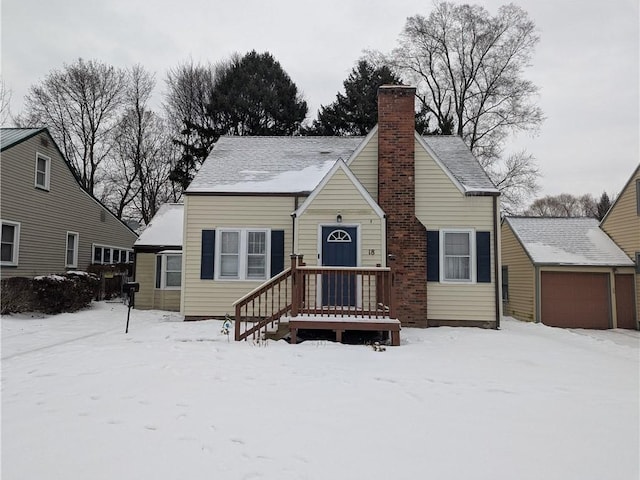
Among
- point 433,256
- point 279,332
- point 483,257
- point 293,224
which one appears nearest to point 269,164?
point 293,224

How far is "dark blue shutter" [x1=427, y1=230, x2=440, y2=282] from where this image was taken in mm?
10938

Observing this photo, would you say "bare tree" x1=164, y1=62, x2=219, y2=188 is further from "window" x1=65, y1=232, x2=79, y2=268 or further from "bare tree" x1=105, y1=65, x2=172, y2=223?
"window" x1=65, y1=232, x2=79, y2=268

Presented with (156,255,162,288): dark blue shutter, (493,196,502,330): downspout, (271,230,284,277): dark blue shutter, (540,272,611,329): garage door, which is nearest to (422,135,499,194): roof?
(493,196,502,330): downspout

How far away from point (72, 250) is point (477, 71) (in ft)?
82.7

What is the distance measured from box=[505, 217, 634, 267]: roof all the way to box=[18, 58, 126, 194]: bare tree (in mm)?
26475

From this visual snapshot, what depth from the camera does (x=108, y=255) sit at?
799 inches

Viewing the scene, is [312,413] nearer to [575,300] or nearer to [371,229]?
[371,229]

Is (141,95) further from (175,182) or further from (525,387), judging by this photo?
(525,387)

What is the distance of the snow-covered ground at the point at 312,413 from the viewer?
10.6ft

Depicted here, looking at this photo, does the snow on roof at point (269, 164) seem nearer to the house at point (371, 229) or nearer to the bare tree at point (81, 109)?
the house at point (371, 229)

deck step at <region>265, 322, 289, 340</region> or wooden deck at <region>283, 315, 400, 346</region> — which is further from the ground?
wooden deck at <region>283, 315, 400, 346</region>

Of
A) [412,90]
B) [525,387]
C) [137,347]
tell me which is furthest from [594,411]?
[412,90]

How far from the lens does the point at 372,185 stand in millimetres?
11609

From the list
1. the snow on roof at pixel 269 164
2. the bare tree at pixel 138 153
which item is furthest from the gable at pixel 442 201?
the bare tree at pixel 138 153
